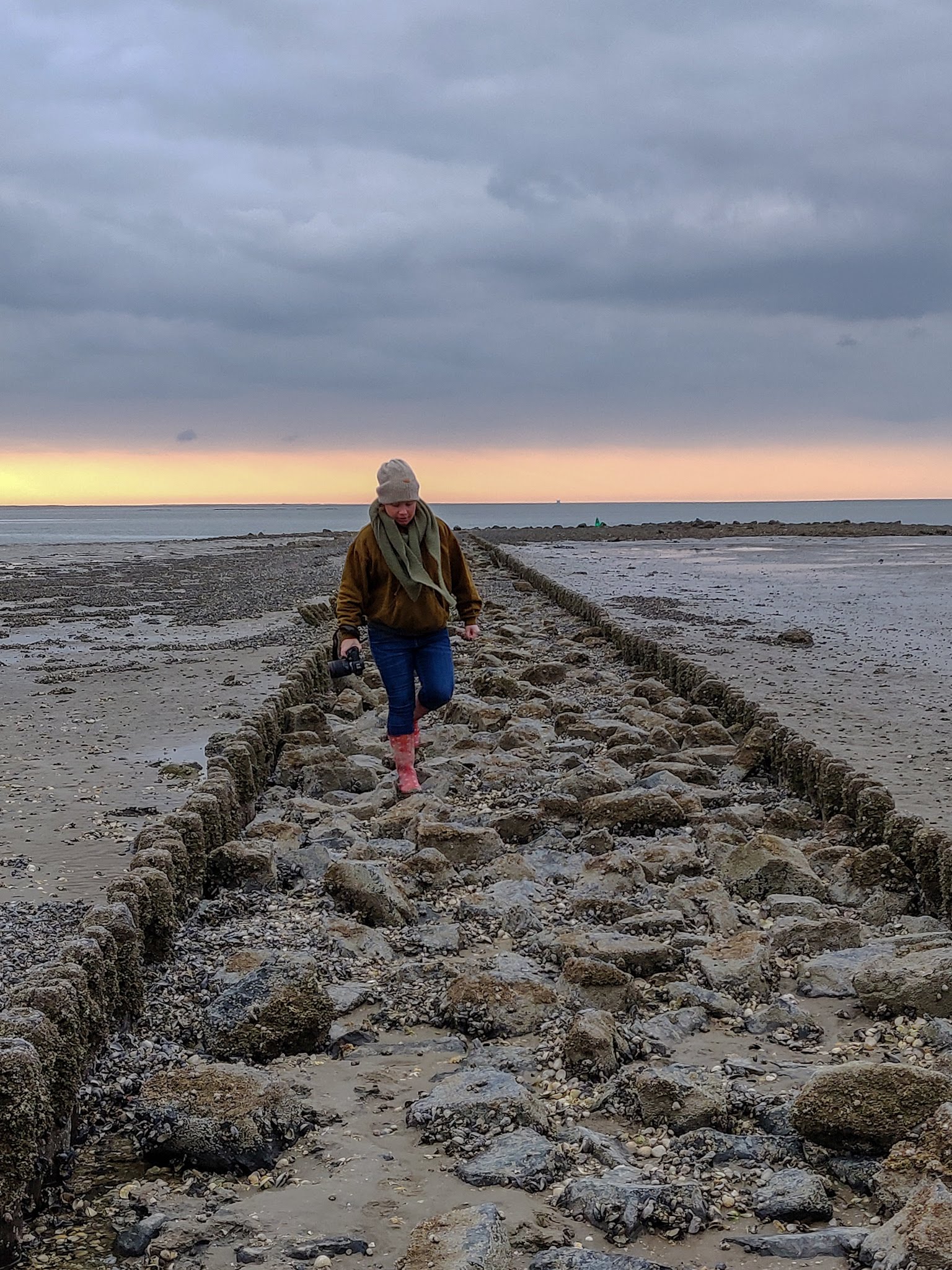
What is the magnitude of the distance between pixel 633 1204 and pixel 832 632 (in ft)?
49.1

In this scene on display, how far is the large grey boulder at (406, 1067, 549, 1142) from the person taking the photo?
12.0 ft

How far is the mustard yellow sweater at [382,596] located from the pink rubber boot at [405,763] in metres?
0.82

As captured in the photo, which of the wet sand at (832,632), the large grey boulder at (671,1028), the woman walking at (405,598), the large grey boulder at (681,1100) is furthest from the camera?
the wet sand at (832,632)

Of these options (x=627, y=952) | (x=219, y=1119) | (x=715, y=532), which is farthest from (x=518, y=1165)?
(x=715, y=532)

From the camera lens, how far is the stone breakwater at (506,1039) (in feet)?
10.4

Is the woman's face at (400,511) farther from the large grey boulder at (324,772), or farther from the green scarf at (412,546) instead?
the large grey boulder at (324,772)

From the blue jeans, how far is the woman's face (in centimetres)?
77

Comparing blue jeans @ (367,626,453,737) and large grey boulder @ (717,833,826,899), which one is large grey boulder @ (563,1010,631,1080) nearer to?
large grey boulder @ (717,833,826,899)

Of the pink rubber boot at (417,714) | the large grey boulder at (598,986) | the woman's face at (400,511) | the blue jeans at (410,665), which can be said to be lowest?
the large grey boulder at (598,986)

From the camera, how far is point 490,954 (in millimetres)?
5227

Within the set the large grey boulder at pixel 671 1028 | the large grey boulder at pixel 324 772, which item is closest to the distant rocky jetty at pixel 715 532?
the large grey boulder at pixel 324 772

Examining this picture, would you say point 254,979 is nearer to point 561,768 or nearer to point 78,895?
point 78,895

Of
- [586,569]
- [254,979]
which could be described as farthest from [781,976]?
[586,569]

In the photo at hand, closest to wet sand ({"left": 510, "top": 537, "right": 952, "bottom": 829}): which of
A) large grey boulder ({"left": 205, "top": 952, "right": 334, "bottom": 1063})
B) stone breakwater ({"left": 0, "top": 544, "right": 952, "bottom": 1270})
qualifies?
stone breakwater ({"left": 0, "top": 544, "right": 952, "bottom": 1270})
